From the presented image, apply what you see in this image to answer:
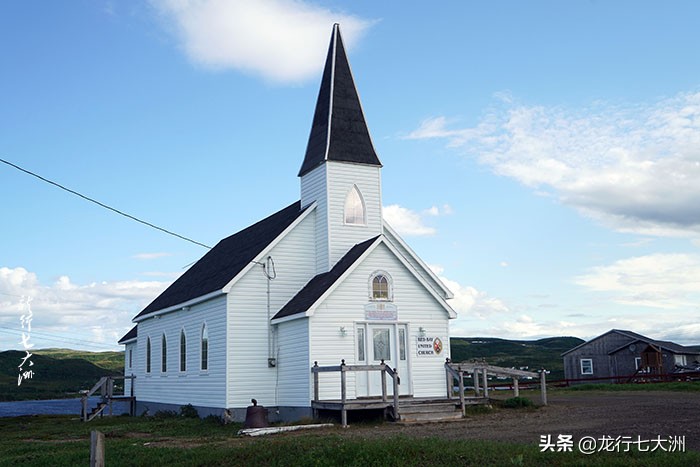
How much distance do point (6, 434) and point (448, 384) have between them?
15464 mm

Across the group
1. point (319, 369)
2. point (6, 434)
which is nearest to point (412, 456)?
point (319, 369)

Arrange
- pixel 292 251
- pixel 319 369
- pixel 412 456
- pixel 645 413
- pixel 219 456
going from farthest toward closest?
pixel 292 251
pixel 319 369
pixel 645 413
pixel 219 456
pixel 412 456

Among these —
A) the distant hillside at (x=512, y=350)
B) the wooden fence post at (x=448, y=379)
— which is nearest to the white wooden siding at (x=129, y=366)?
the wooden fence post at (x=448, y=379)

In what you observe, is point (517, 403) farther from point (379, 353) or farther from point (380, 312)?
point (380, 312)

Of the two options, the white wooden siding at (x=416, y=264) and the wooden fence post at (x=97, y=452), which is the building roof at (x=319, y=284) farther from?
the wooden fence post at (x=97, y=452)

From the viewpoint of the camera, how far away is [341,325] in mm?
23500

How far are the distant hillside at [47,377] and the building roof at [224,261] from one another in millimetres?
70522

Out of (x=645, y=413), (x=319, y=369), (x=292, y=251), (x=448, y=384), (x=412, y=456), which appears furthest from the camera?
(x=292, y=251)

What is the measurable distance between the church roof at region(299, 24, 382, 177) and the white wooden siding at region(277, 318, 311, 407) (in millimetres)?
6144

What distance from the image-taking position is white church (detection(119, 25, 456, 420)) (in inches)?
927

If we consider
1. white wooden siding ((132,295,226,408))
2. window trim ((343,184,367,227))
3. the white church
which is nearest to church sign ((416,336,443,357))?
the white church

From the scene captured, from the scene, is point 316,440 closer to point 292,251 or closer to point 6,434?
point 292,251

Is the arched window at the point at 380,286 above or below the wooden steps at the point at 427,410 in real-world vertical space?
above

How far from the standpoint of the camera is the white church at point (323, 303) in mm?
23547
